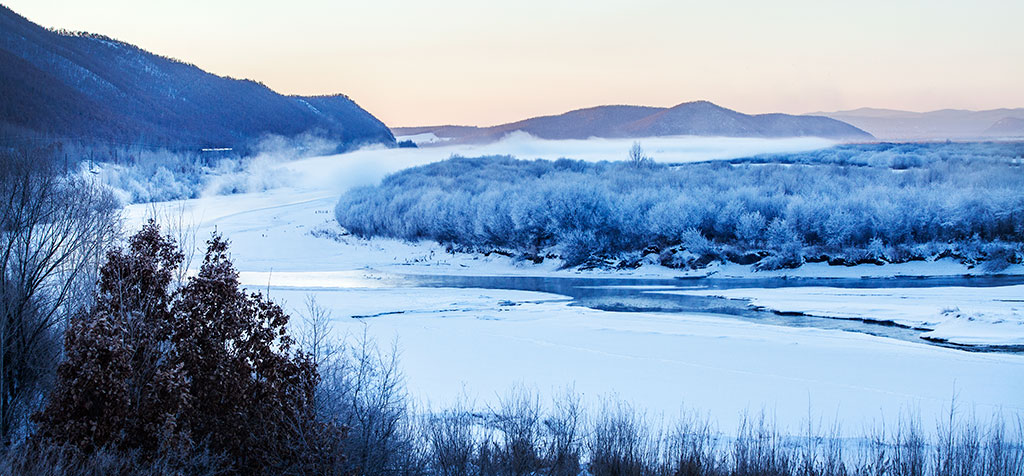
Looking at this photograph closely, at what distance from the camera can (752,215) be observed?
49344mm

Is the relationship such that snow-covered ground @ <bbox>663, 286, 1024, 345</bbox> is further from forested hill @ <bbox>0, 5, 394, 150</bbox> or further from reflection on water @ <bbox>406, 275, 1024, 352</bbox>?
forested hill @ <bbox>0, 5, 394, 150</bbox>

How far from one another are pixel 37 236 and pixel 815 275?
123 ft

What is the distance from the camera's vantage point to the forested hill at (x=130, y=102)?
40588 millimetres

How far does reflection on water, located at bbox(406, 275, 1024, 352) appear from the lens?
2516 centimetres

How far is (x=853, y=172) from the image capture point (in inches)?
2734

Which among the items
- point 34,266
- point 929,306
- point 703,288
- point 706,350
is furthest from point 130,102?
point 929,306

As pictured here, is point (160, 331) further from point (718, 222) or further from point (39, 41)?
point (39, 41)

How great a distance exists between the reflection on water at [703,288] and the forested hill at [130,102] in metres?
21.7

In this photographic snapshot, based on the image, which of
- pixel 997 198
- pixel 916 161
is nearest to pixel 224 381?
pixel 997 198

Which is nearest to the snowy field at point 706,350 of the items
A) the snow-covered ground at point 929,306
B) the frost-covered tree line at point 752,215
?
the snow-covered ground at point 929,306

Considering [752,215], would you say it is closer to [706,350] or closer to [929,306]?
[929,306]

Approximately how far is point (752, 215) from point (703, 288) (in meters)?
13.7

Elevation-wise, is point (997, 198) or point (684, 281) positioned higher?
point (997, 198)

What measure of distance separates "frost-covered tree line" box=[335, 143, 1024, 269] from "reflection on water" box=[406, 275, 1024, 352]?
14.4 ft
